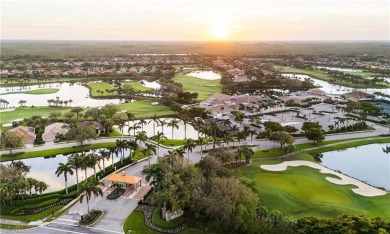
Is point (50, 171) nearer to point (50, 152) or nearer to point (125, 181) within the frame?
point (50, 152)

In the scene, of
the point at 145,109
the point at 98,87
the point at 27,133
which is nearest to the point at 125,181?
the point at 27,133

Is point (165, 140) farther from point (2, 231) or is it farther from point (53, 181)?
point (2, 231)

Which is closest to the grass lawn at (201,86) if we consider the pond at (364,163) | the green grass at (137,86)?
the green grass at (137,86)

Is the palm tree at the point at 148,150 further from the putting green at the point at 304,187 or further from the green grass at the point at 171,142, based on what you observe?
the putting green at the point at 304,187

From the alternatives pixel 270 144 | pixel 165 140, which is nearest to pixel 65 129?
pixel 165 140

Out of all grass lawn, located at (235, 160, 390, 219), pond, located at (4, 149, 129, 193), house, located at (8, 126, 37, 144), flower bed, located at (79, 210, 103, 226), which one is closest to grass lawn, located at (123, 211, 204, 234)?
flower bed, located at (79, 210, 103, 226)

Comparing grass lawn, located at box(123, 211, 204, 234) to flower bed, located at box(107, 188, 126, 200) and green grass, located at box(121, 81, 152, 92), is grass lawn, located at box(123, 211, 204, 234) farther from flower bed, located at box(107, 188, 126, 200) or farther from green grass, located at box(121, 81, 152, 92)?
green grass, located at box(121, 81, 152, 92)
